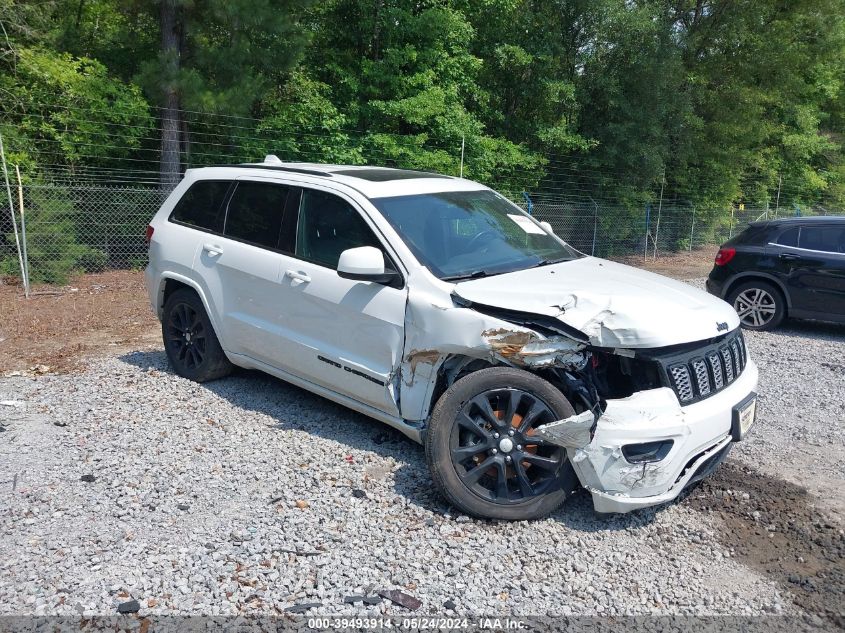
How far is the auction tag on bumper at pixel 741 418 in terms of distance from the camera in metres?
3.93

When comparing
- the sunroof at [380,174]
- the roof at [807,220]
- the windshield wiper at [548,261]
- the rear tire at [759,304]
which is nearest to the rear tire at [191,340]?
the sunroof at [380,174]

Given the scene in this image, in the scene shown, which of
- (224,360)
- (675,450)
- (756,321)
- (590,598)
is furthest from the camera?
(756,321)

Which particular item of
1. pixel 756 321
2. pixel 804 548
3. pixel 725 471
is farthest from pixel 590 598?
pixel 756 321

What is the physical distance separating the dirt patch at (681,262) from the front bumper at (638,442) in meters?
12.9

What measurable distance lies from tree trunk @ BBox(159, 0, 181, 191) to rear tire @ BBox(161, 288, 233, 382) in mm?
7229

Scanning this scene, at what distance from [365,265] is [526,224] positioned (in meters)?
1.63

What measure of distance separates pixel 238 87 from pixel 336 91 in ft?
10.4

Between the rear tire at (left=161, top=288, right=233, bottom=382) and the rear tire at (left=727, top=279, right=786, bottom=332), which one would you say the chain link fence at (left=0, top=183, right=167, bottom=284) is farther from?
the rear tire at (left=727, top=279, right=786, bottom=332)

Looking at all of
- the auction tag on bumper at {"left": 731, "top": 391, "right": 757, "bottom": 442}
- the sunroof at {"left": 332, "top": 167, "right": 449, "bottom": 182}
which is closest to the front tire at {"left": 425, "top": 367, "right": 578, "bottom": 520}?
the auction tag on bumper at {"left": 731, "top": 391, "right": 757, "bottom": 442}

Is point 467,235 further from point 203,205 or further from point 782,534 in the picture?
point 782,534

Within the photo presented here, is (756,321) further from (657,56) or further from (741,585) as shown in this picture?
(657,56)

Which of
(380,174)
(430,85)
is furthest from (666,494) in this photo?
(430,85)

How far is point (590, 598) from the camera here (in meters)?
3.30

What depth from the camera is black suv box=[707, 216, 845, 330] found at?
882 centimetres
